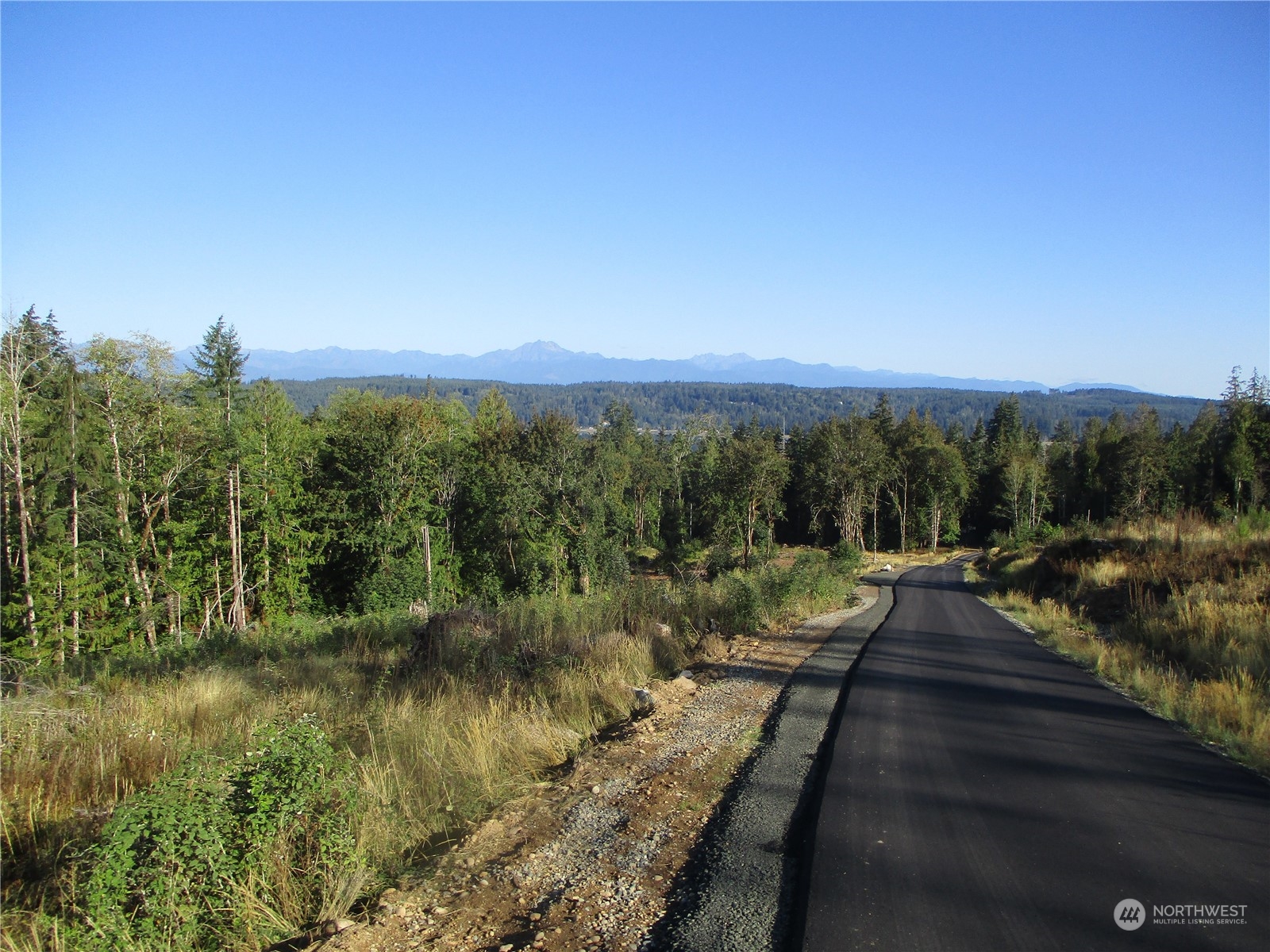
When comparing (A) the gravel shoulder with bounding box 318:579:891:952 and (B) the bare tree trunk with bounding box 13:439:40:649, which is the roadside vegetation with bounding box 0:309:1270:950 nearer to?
(B) the bare tree trunk with bounding box 13:439:40:649

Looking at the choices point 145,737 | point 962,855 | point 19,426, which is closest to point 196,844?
point 145,737

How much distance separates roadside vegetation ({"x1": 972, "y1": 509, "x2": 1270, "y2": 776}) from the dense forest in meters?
4.53

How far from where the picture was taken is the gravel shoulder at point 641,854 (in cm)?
372

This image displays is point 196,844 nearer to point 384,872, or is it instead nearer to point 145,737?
point 384,872

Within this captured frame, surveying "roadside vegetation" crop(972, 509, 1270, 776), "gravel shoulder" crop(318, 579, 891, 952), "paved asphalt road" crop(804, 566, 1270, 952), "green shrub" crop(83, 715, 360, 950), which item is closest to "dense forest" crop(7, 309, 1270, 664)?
"roadside vegetation" crop(972, 509, 1270, 776)

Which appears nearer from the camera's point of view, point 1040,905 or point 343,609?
point 1040,905

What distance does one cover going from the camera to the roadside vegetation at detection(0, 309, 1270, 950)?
4211 millimetres

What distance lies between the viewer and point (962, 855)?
14.4ft

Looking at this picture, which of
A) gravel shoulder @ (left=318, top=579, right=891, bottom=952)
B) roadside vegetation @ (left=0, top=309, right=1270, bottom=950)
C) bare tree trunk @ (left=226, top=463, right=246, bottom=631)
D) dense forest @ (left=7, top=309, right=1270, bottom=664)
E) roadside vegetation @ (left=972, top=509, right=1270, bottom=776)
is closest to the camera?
gravel shoulder @ (left=318, top=579, right=891, bottom=952)

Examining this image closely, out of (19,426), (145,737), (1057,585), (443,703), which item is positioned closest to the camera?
(145,737)

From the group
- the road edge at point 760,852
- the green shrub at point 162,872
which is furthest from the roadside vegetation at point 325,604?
the road edge at point 760,852

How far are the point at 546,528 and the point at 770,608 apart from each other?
28.5 meters

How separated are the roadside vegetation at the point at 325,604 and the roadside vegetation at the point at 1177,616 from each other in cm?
12

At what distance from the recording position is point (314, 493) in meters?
39.2
